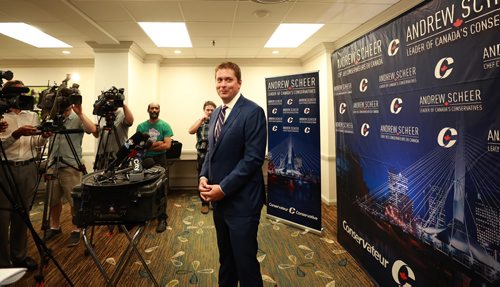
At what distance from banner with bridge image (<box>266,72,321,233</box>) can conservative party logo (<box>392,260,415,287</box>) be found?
50.6 inches

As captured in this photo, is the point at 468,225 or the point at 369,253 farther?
the point at 369,253

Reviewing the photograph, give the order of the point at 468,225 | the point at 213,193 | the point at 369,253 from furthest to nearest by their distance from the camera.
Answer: the point at 369,253 → the point at 213,193 → the point at 468,225

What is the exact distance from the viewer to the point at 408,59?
161 cm

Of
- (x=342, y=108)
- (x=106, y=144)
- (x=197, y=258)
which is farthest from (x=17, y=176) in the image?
(x=342, y=108)

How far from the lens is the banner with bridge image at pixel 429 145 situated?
1172 millimetres

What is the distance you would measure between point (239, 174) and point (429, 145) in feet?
3.69

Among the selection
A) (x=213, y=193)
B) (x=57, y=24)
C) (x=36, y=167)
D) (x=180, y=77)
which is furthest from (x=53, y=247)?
(x=180, y=77)

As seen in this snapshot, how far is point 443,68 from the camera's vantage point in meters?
1.37

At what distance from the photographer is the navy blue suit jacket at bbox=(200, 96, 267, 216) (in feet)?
4.70

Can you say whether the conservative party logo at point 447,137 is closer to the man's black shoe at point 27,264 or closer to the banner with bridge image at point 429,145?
the banner with bridge image at point 429,145

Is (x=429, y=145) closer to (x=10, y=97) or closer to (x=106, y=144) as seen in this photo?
(x=106, y=144)

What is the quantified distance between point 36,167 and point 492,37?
3.38m

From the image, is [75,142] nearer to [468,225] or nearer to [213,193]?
[213,193]

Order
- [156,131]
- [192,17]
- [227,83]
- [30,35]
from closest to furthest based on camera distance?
[227,83] → [192,17] → [156,131] → [30,35]
